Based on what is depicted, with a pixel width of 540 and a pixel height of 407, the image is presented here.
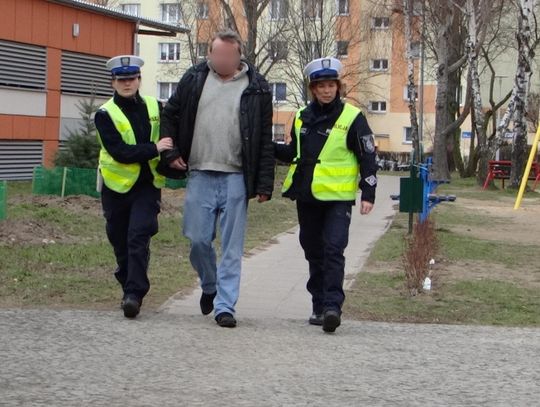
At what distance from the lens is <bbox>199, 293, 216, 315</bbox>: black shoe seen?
25.4 ft

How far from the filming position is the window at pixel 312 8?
48588 millimetres

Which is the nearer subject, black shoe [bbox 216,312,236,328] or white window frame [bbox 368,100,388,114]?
black shoe [bbox 216,312,236,328]

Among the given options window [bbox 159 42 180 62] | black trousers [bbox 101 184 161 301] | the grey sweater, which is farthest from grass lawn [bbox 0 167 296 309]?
window [bbox 159 42 180 62]

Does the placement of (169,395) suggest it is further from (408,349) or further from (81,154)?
(81,154)

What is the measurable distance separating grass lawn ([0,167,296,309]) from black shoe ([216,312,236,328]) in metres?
1.15

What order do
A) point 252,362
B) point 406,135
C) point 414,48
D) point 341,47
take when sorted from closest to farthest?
1. point 252,362
2. point 414,48
3. point 341,47
4. point 406,135

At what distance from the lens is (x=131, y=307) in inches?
291

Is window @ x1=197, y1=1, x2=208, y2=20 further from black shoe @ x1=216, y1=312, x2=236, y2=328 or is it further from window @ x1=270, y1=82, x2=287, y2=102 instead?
black shoe @ x1=216, y1=312, x2=236, y2=328

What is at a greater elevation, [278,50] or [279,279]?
[278,50]

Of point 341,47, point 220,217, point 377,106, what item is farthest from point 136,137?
point 377,106

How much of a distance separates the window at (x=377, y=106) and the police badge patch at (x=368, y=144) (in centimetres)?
6440

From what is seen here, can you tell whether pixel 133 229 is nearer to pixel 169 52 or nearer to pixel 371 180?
pixel 371 180

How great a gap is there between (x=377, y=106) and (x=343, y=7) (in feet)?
49.7

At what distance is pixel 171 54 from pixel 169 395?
233ft
